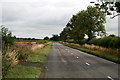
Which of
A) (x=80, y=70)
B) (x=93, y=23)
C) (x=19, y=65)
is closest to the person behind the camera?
(x=80, y=70)

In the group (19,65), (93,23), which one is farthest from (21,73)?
(93,23)

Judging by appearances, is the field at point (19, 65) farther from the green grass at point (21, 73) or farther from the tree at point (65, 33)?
the tree at point (65, 33)

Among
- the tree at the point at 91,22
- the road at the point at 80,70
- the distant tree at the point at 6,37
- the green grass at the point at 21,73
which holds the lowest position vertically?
the road at the point at 80,70

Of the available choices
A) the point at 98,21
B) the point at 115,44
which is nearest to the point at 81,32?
the point at 98,21

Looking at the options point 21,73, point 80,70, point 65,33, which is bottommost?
point 80,70

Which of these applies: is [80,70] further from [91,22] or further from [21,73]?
[91,22]

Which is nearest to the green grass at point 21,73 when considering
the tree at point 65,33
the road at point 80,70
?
the road at point 80,70

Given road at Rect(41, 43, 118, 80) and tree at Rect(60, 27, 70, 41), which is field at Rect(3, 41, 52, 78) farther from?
tree at Rect(60, 27, 70, 41)

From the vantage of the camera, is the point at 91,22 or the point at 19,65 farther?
the point at 91,22

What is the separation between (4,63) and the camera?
8242mm

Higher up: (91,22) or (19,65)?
(91,22)

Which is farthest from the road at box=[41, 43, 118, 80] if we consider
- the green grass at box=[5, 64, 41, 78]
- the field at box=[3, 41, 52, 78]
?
the field at box=[3, 41, 52, 78]

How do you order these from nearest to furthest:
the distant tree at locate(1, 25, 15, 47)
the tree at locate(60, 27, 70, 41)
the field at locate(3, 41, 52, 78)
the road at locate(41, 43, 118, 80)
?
the field at locate(3, 41, 52, 78) < the road at locate(41, 43, 118, 80) < the distant tree at locate(1, 25, 15, 47) < the tree at locate(60, 27, 70, 41)

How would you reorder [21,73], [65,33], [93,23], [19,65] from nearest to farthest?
[21,73]
[19,65]
[93,23]
[65,33]
